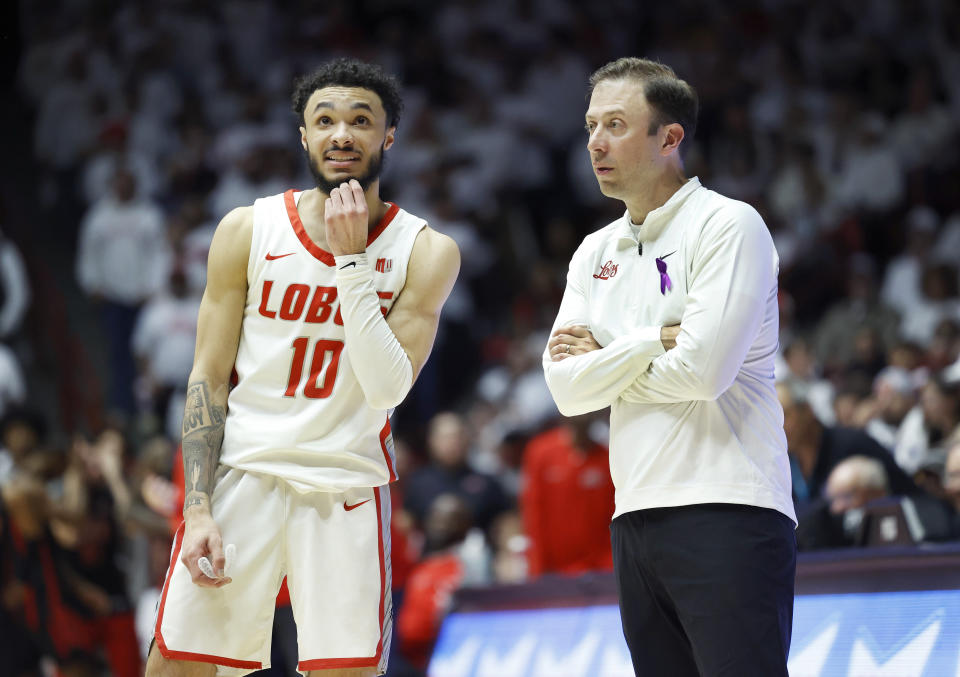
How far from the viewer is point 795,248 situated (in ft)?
39.2

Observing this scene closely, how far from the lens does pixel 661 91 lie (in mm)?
3891

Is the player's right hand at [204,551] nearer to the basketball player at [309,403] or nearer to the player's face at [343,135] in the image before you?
the basketball player at [309,403]

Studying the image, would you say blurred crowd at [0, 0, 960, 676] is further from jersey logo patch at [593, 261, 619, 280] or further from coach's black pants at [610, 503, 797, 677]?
coach's black pants at [610, 503, 797, 677]

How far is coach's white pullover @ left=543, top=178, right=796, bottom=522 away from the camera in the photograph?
11.6 ft

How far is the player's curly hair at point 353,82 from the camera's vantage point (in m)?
4.15

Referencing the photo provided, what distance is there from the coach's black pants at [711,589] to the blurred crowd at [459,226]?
3437 mm

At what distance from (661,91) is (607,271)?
1.85 feet

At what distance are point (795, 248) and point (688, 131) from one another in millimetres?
8283

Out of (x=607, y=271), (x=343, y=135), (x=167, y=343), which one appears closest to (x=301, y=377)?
(x=343, y=135)

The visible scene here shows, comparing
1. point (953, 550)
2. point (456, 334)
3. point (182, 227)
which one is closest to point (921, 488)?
point (953, 550)

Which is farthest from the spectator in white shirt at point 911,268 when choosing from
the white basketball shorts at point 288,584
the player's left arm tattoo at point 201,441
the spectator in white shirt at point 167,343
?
the player's left arm tattoo at point 201,441

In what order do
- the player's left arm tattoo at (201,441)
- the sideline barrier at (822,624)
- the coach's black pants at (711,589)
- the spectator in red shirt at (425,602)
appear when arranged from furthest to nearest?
1. the spectator in red shirt at (425,602)
2. the sideline barrier at (822,624)
3. the player's left arm tattoo at (201,441)
4. the coach's black pants at (711,589)

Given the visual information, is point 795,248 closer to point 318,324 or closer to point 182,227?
point 182,227

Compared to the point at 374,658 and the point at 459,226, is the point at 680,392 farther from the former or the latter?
the point at 459,226
